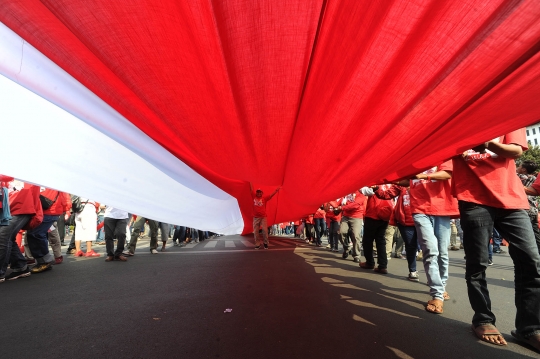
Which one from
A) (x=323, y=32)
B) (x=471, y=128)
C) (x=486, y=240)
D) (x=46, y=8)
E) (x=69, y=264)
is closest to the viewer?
(x=46, y=8)

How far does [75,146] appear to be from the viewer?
2.39 meters

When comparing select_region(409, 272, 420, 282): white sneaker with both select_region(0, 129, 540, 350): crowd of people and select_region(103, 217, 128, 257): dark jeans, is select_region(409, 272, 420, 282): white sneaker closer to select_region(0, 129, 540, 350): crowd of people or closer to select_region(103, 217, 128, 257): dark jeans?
select_region(0, 129, 540, 350): crowd of people

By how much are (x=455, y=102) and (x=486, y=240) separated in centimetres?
141

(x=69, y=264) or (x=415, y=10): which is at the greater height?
(x=415, y=10)

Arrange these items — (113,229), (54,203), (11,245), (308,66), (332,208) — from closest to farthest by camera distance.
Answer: (308,66) → (11,245) → (54,203) → (113,229) → (332,208)

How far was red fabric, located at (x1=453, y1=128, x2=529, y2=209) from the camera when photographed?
2246 mm

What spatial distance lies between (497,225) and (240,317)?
237 centimetres

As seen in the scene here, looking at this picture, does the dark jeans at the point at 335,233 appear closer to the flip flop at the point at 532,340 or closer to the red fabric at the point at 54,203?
the flip flop at the point at 532,340

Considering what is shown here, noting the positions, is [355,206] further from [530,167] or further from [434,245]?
[434,245]

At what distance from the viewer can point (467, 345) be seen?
2182 mm

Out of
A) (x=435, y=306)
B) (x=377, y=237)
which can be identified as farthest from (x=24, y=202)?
(x=377, y=237)

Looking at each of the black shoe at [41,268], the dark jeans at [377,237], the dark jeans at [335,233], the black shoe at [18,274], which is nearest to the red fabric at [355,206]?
the dark jeans at [377,237]

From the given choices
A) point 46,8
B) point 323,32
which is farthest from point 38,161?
point 323,32

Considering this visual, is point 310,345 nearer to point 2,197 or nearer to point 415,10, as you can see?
point 415,10
